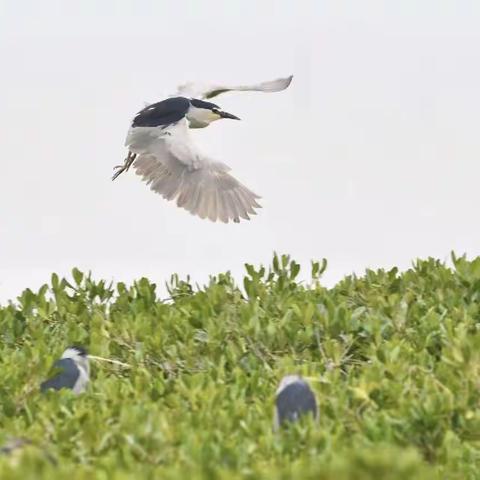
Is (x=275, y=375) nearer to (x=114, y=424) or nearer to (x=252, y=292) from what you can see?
(x=114, y=424)

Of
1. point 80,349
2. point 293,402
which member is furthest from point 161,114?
point 293,402

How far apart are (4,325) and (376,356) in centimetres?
316

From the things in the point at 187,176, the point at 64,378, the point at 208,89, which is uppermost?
the point at 208,89

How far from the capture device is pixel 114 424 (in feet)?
22.3

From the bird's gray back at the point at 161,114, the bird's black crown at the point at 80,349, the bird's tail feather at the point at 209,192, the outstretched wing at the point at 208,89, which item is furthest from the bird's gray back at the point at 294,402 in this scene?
the outstretched wing at the point at 208,89

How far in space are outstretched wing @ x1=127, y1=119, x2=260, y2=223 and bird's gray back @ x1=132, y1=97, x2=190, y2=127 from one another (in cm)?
8

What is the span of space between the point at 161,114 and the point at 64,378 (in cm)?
526

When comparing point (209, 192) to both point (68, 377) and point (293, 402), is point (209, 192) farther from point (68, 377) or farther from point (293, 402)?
point (293, 402)

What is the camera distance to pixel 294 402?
6.62 meters

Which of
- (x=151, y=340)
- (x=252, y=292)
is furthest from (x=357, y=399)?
(x=252, y=292)

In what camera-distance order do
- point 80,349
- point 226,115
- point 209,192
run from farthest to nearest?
point 226,115, point 209,192, point 80,349

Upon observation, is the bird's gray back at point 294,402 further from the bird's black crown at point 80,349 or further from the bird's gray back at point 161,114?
the bird's gray back at point 161,114

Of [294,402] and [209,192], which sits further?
[209,192]

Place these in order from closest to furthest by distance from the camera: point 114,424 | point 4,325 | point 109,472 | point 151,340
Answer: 1. point 109,472
2. point 114,424
3. point 151,340
4. point 4,325
